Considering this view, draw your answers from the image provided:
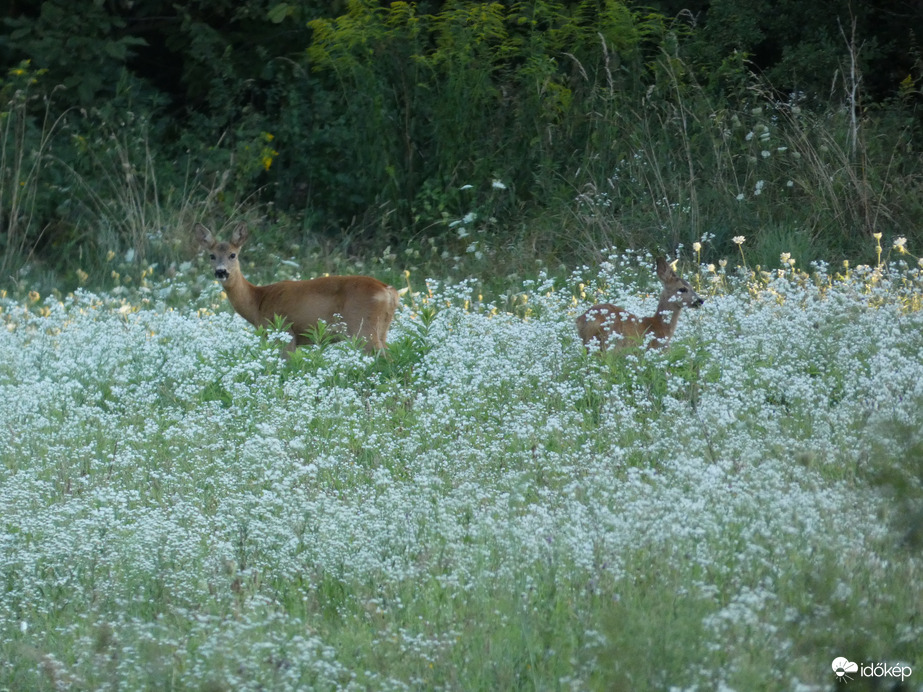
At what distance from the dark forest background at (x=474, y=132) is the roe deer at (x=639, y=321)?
1.90m

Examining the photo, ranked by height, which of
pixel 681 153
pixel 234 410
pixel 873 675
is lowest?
pixel 681 153

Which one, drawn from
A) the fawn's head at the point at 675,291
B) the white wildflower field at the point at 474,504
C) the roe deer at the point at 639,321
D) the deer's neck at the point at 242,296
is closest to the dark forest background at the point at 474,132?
the fawn's head at the point at 675,291

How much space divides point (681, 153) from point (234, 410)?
5.89 meters

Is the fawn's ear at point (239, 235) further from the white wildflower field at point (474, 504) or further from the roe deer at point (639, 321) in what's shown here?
the roe deer at point (639, 321)

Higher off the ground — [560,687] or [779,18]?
[560,687]

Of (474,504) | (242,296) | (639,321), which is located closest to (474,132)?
(242,296)

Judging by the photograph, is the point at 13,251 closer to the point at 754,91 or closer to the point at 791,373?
the point at 754,91

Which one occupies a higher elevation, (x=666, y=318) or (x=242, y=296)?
(x=666, y=318)

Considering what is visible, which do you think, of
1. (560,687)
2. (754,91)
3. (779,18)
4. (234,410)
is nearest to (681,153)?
(754,91)

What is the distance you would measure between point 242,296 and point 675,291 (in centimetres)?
300

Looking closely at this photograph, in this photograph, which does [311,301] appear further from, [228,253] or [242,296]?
[228,253]

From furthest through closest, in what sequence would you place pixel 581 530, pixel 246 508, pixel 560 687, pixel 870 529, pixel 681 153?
1. pixel 681 153
2. pixel 246 508
3. pixel 581 530
4. pixel 870 529
5. pixel 560 687

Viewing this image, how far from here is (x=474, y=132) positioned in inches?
484

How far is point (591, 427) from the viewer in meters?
5.98
